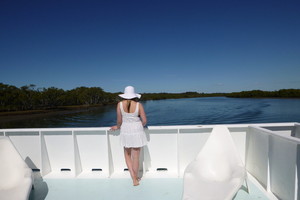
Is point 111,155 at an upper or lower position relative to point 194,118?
upper

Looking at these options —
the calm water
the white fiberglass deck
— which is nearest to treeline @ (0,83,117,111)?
the calm water

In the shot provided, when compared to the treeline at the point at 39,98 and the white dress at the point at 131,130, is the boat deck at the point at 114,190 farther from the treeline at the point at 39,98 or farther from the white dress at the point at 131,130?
the treeline at the point at 39,98

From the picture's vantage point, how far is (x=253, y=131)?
2.48 meters

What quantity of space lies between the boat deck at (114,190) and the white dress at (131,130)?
1.81ft

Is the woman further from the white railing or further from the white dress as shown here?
the white railing

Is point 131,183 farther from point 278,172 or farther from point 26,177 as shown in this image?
point 278,172

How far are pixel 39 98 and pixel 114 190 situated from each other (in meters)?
62.3

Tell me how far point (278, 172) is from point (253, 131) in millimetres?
672

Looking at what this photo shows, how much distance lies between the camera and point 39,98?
180 feet

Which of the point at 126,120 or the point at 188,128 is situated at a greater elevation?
the point at 126,120

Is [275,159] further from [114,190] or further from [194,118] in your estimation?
[194,118]

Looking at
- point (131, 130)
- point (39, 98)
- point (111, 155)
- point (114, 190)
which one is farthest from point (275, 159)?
point (39, 98)

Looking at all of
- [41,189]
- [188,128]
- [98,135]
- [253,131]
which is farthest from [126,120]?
[253,131]

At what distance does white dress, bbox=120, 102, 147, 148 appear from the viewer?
2207mm
